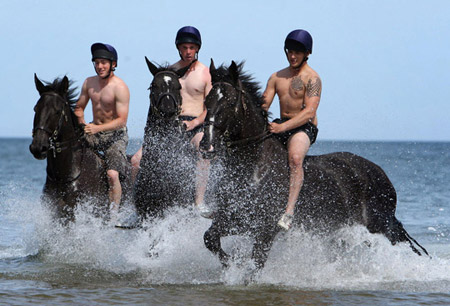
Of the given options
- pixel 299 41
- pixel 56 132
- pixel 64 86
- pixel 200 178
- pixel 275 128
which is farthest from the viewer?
pixel 64 86

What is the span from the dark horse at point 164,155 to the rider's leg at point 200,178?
0.09m

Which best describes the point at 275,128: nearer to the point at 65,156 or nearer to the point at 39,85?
the point at 65,156

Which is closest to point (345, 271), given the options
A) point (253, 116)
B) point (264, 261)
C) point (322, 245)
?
point (322, 245)

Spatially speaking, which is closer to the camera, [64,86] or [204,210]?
[204,210]

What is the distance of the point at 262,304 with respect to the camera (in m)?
7.01

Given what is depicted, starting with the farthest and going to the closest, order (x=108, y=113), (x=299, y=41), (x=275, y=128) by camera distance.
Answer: (x=108, y=113) → (x=299, y=41) → (x=275, y=128)

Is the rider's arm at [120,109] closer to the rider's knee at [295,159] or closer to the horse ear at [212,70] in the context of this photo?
the horse ear at [212,70]

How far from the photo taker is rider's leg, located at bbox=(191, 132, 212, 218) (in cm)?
842

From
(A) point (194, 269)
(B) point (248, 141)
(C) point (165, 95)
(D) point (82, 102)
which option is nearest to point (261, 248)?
(B) point (248, 141)

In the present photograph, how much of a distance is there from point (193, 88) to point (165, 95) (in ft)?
2.49

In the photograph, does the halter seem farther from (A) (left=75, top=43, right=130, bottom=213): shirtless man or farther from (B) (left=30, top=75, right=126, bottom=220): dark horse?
(A) (left=75, top=43, right=130, bottom=213): shirtless man

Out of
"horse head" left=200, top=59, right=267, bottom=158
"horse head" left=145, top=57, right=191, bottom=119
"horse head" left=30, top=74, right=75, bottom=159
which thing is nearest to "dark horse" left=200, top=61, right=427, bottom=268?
"horse head" left=200, top=59, right=267, bottom=158

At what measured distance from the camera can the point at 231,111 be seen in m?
7.27

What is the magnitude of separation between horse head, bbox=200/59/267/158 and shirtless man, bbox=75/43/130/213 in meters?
2.46
